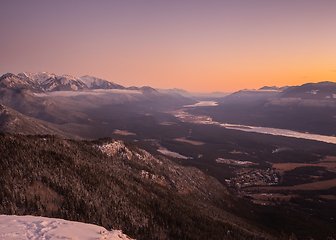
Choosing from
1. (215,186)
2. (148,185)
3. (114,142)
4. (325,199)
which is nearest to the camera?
(148,185)

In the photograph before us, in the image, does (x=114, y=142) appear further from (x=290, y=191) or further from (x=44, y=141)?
(x=290, y=191)

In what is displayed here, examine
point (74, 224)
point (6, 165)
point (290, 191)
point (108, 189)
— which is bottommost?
point (290, 191)

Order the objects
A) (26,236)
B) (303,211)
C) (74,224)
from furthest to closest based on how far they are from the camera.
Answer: (303,211), (74,224), (26,236)

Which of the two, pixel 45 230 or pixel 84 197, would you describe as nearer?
pixel 45 230

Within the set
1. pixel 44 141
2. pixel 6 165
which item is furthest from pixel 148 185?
pixel 6 165

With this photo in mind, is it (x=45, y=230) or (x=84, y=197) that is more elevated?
(x=45, y=230)

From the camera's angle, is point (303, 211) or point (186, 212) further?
point (303, 211)

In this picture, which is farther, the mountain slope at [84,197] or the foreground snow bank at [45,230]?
the mountain slope at [84,197]

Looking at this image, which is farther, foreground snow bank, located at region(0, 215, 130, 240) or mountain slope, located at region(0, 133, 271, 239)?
mountain slope, located at region(0, 133, 271, 239)
